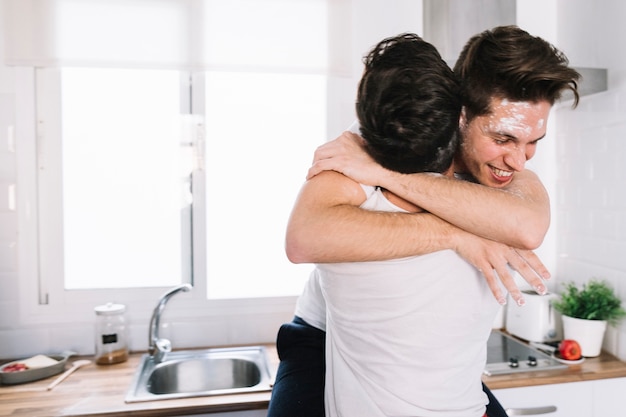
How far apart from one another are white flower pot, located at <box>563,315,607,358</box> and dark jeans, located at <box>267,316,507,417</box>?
2.47 feet

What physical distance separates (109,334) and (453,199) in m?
1.40

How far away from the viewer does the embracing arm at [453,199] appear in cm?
89

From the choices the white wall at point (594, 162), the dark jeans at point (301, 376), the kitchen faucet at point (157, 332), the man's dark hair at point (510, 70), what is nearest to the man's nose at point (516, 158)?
the man's dark hair at point (510, 70)

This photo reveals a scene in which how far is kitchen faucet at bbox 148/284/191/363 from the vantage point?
6.12 feet

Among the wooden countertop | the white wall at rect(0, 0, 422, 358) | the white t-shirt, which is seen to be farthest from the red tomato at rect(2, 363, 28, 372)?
the wooden countertop

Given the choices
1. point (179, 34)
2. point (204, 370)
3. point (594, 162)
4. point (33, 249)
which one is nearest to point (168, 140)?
point (179, 34)

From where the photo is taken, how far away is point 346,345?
3.12 feet

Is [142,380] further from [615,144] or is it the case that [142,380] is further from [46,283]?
[615,144]

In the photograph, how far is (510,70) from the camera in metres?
0.94

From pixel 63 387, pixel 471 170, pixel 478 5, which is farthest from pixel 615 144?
pixel 63 387

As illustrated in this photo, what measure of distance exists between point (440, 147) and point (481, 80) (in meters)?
0.22

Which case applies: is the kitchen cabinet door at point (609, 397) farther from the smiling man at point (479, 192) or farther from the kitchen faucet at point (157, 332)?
the kitchen faucet at point (157, 332)

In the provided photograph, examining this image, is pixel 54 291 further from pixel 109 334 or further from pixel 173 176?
pixel 173 176

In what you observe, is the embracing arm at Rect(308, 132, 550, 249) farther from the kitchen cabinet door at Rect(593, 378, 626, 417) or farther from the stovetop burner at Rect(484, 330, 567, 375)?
the kitchen cabinet door at Rect(593, 378, 626, 417)
